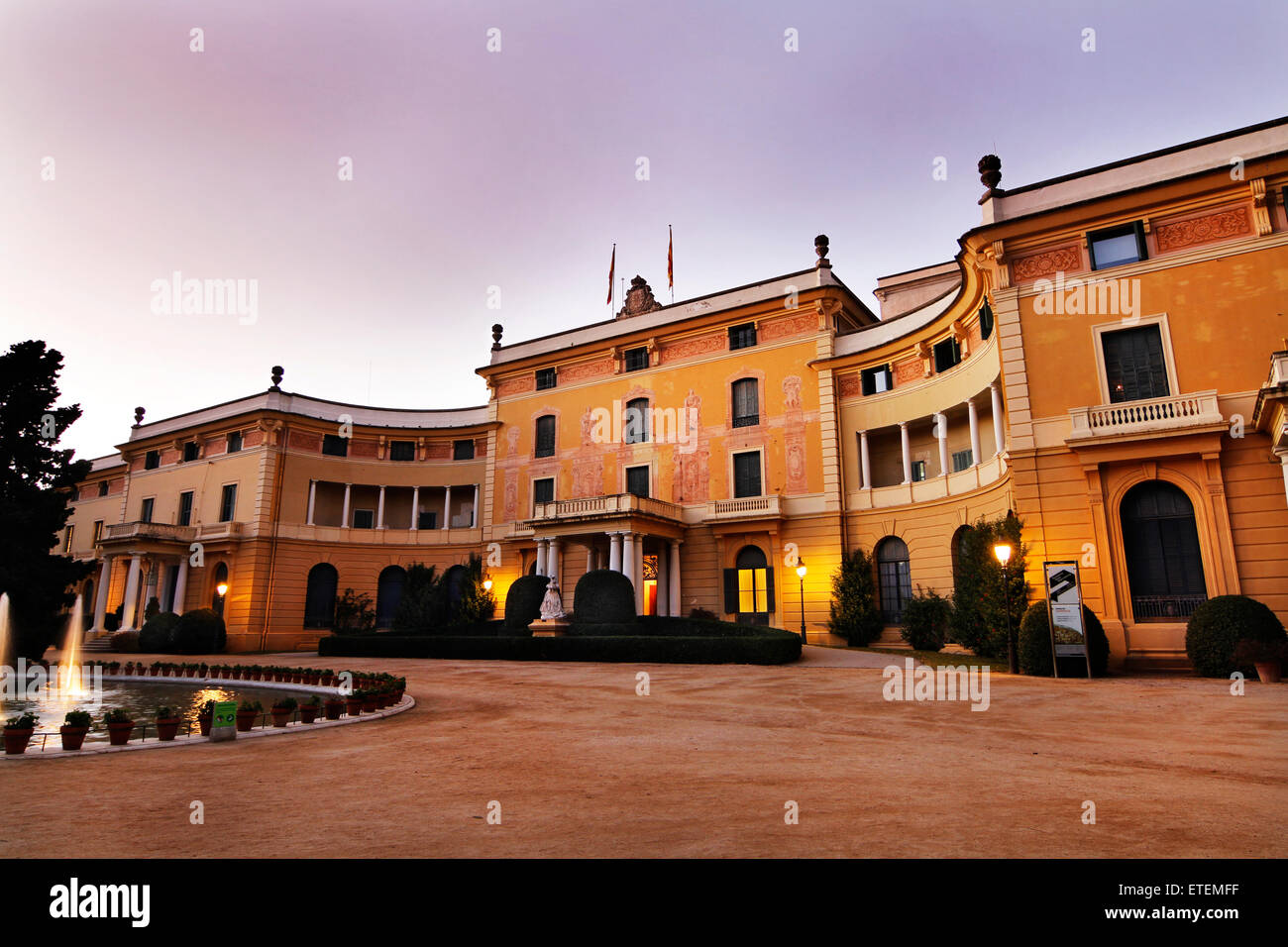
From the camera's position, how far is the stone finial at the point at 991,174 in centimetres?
2230

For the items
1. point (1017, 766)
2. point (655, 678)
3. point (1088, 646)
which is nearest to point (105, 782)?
point (1017, 766)

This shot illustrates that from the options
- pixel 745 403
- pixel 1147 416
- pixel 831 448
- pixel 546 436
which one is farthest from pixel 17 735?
pixel 546 436

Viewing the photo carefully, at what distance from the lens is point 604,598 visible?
26828mm

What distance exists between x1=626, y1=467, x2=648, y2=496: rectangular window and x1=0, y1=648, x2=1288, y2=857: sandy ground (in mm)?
23848

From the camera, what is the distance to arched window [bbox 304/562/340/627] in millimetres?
40031

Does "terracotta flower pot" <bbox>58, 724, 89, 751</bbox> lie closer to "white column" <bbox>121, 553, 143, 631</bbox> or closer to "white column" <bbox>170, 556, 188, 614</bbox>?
"white column" <bbox>170, 556, 188, 614</bbox>

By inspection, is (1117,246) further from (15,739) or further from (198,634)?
(198,634)

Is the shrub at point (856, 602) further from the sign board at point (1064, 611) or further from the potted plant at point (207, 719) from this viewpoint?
the potted plant at point (207, 719)

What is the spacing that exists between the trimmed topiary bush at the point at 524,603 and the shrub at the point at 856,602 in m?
12.3

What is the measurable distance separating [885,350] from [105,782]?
29974 millimetres

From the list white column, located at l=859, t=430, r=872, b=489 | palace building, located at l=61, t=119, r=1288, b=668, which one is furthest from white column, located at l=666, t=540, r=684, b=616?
white column, located at l=859, t=430, r=872, b=489

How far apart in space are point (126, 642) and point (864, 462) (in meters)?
38.7

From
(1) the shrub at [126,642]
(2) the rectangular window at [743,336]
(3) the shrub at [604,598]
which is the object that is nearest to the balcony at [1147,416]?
(3) the shrub at [604,598]

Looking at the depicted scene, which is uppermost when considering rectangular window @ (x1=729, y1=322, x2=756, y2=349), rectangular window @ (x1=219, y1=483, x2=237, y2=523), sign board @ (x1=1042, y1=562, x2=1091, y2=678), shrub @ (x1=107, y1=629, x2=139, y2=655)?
rectangular window @ (x1=729, y1=322, x2=756, y2=349)
